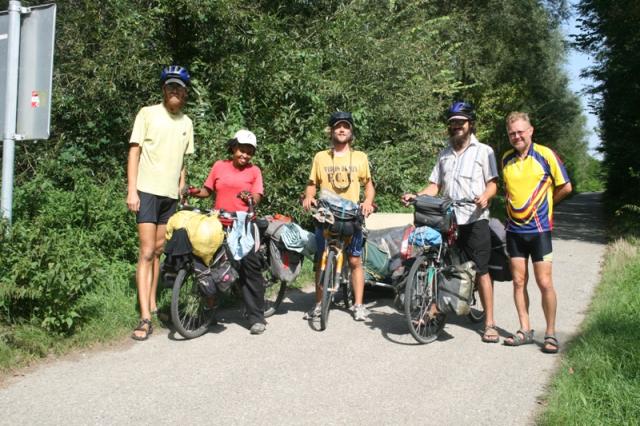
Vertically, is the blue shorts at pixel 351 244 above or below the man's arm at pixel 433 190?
below

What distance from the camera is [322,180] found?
614 centimetres

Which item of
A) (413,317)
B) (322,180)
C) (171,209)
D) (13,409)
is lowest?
(13,409)

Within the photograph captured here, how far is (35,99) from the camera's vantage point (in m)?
5.13

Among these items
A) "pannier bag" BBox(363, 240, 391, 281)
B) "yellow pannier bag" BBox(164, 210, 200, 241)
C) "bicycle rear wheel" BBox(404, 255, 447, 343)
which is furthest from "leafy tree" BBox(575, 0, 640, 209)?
"yellow pannier bag" BBox(164, 210, 200, 241)

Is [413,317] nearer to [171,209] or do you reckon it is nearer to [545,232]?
[545,232]

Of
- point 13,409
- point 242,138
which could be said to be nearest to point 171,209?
point 242,138

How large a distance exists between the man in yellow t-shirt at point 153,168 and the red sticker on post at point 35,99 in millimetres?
786

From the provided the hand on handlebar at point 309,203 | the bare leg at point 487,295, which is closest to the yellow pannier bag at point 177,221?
the hand on handlebar at point 309,203

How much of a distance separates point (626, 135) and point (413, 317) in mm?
14621

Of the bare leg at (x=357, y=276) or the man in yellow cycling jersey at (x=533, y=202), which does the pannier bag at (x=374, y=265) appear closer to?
the bare leg at (x=357, y=276)

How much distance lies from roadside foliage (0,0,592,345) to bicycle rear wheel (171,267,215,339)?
57cm

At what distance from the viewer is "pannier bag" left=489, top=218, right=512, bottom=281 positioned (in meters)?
5.95

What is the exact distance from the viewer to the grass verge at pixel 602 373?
380 centimetres

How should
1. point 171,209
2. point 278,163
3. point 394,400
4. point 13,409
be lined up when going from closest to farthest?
point 13,409
point 394,400
point 171,209
point 278,163
